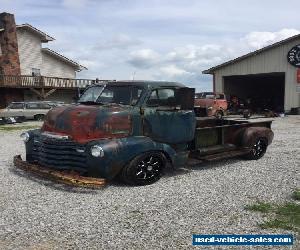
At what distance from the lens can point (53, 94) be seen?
125 ft

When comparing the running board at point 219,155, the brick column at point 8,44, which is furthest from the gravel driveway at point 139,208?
the brick column at point 8,44

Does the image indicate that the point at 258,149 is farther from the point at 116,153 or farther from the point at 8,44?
the point at 8,44

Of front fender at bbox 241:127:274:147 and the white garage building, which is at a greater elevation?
the white garage building

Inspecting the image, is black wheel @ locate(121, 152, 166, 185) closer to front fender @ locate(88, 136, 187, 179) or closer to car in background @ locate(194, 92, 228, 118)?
front fender @ locate(88, 136, 187, 179)

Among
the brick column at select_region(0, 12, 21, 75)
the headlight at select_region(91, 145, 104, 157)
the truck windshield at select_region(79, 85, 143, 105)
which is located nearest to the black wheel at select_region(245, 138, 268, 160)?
the truck windshield at select_region(79, 85, 143, 105)

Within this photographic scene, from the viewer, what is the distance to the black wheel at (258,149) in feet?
35.9

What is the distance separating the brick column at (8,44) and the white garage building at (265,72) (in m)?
17.6

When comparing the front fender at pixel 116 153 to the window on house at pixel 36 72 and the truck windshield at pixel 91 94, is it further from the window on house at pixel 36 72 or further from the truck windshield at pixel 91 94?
the window on house at pixel 36 72

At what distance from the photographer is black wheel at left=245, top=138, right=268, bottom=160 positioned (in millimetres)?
10938

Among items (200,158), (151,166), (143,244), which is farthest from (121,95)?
(143,244)

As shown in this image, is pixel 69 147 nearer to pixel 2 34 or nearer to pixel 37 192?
pixel 37 192

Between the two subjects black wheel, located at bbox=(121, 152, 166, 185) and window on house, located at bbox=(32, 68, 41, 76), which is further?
window on house, located at bbox=(32, 68, 41, 76)

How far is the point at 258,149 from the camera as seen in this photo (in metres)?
11.2

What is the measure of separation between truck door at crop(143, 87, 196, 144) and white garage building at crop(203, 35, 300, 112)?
2367 centimetres
